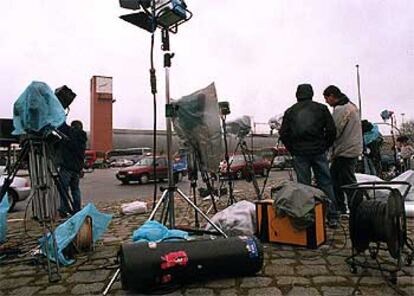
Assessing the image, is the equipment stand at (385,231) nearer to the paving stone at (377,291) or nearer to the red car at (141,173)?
the paving stone at (377,291)

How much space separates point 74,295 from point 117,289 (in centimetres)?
28

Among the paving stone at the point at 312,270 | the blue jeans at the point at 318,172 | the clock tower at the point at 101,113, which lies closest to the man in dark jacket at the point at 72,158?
the blue jeans at the point at 318,172

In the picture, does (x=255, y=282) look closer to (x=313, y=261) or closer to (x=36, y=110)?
(x=313, y=261)

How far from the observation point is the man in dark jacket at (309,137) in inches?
169

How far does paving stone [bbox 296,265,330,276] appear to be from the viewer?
2797 millimetres

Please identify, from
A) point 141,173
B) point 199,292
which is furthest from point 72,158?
point 141,173

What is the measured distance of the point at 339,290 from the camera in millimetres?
2453

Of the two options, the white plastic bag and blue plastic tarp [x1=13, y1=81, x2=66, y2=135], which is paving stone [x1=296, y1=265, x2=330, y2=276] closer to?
blue plastic tarp [x1=13, y1=81, x2=66, y2=135]

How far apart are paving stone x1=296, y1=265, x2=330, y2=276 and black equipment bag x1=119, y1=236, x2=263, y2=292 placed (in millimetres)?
342

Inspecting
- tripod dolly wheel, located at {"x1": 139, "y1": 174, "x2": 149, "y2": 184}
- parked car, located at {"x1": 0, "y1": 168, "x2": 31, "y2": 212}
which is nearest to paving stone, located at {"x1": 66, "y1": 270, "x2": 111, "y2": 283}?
parked car, located at {"x1": 0, "y1": 168, "x2": 31, "y2": 212}

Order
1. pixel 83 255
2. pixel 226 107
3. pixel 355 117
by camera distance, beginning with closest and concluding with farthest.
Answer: pixel 83 255 → pixel 355 117 → pixel 226 107

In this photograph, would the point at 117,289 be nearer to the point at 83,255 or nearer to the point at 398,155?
the point at 83,255

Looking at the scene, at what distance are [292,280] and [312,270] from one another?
283 mm

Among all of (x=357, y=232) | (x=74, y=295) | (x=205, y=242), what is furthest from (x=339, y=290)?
(x=74, y=295)
